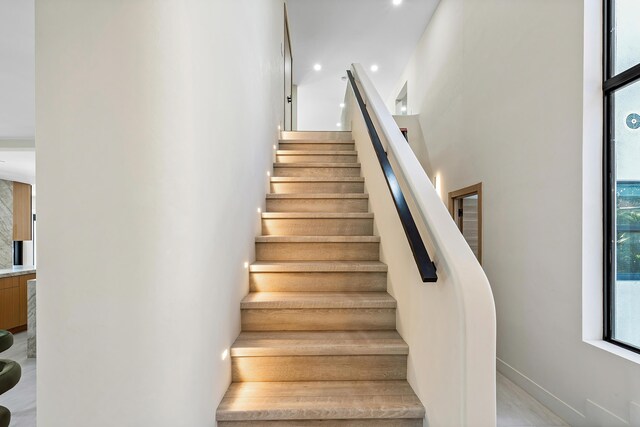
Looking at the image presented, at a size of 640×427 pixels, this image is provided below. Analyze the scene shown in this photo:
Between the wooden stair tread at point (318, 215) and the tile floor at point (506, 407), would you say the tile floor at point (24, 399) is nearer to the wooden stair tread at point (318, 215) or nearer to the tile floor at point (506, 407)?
the tile floor at point (506, 407)

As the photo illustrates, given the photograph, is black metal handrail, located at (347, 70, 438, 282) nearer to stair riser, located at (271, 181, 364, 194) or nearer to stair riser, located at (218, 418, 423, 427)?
stair riser, located at (218, 418, 423, 427)

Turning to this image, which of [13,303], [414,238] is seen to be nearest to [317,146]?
[414,238]

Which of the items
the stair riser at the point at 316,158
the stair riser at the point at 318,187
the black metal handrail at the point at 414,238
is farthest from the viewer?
the stair riser at the point at 316,158

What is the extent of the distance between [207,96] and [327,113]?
33.4 feet

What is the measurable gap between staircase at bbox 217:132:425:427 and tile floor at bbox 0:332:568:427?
1.15m

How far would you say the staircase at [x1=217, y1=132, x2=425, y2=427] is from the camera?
144cm

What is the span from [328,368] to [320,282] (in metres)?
0.59

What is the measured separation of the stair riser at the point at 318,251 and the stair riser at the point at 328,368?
2.67 ft

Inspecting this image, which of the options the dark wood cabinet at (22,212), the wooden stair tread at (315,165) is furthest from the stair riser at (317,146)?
the dark wood cabinet at (22,212)

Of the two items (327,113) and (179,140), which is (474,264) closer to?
(179,140)

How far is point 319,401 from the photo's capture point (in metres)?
1.47

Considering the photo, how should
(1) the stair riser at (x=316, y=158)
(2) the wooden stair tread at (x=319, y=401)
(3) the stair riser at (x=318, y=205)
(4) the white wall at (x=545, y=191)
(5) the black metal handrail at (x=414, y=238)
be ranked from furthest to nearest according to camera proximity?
(1) the stair riser at (x=316, y=158) < (3) the stair riser at (x=318, y=205) < (4) the white wall at (x=545, y=191) < (2) the wooden stair tread at (x=319, y=401) < (5) the black metal handrail at (x=414, y=238)

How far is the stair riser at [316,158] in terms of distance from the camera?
11.9ft

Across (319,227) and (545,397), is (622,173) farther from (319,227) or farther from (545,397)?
(319,227)
